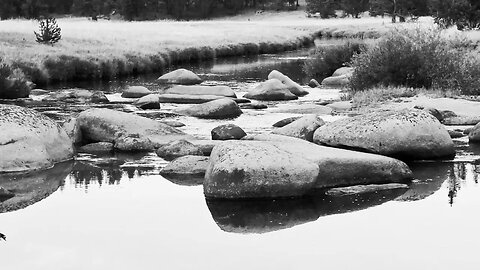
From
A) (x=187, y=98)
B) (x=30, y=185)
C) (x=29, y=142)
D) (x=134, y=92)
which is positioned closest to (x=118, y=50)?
(x=134, y=92)

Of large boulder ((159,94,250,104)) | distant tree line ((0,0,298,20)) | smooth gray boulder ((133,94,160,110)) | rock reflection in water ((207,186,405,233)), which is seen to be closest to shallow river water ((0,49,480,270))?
rock reflection in water ((207,186,405,233))

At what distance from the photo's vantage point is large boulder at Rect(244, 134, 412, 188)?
13.0m

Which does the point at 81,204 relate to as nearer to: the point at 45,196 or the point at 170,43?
the point at 45,196

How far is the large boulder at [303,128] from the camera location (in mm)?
16484

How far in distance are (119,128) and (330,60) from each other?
19.2 metres

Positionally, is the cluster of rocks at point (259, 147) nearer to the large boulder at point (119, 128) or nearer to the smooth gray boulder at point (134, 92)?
the large boulder at point (119, 128)

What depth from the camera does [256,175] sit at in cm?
1223

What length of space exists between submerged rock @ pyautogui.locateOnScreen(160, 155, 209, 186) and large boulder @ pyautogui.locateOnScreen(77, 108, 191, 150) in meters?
2.30

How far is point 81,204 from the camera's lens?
1233cm

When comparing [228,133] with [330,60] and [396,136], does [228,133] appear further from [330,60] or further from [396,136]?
[330,60]

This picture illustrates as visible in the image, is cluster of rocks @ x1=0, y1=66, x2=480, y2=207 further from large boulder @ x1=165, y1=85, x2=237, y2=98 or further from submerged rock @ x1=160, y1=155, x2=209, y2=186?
large boulder @ x1=165, y1=85, x2=237, y2=98

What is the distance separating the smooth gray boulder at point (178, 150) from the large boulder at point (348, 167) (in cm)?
228

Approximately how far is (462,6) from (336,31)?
26083 millimetres

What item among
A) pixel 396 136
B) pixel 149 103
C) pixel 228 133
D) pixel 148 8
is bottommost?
pixel 148 8
